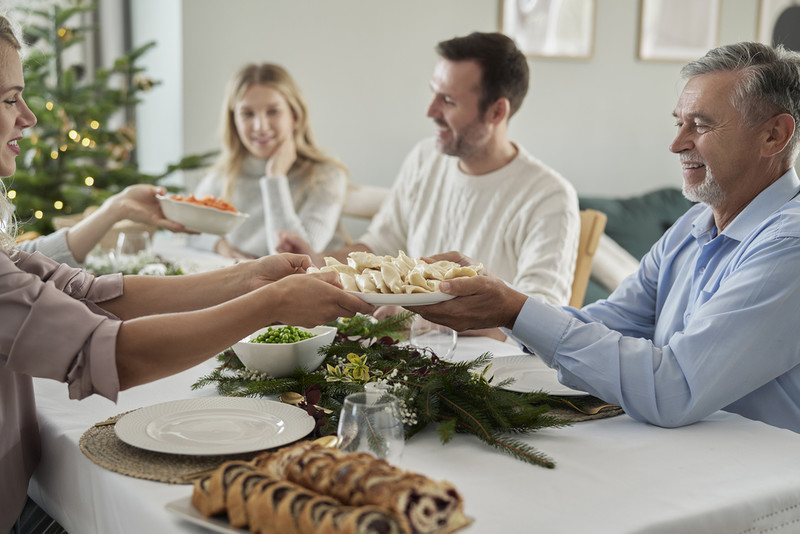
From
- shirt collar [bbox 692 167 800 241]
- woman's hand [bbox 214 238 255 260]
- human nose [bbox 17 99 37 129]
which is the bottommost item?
woman's hand [bbox 214 238 255 260]

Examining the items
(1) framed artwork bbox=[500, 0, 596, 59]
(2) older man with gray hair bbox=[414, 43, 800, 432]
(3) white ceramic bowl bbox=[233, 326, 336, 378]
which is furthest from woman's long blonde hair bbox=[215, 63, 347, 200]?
(3) white ceramic bowl bbox=[233, 326, 336, 378]

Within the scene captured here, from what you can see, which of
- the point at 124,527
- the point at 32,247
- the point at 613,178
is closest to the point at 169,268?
the point at 32,247

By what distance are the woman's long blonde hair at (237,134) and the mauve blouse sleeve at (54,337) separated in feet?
8.47

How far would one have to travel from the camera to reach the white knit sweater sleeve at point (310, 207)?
3.38 m

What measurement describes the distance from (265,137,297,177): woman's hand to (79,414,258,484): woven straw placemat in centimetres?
245

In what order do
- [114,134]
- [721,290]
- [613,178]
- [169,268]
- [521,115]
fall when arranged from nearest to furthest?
[721,290] < [169,268] < [114,134] < [521,115] < [613,178]

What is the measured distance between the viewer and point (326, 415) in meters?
1.24

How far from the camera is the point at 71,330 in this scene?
1.10 metres

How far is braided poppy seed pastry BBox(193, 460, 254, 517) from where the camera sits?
0.89 m

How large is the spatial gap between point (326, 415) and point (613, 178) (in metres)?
4.29

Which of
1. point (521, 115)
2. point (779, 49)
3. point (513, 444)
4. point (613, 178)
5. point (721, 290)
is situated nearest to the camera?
point (513, 444)

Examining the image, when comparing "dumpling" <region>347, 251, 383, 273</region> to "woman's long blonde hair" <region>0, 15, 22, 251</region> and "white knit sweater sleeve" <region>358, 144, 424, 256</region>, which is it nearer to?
"woman's long blonde hair" <region>0, 15, 22, 251</region>

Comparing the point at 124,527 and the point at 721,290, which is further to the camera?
the point at 721,290

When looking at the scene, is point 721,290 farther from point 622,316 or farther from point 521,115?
point 521,115
